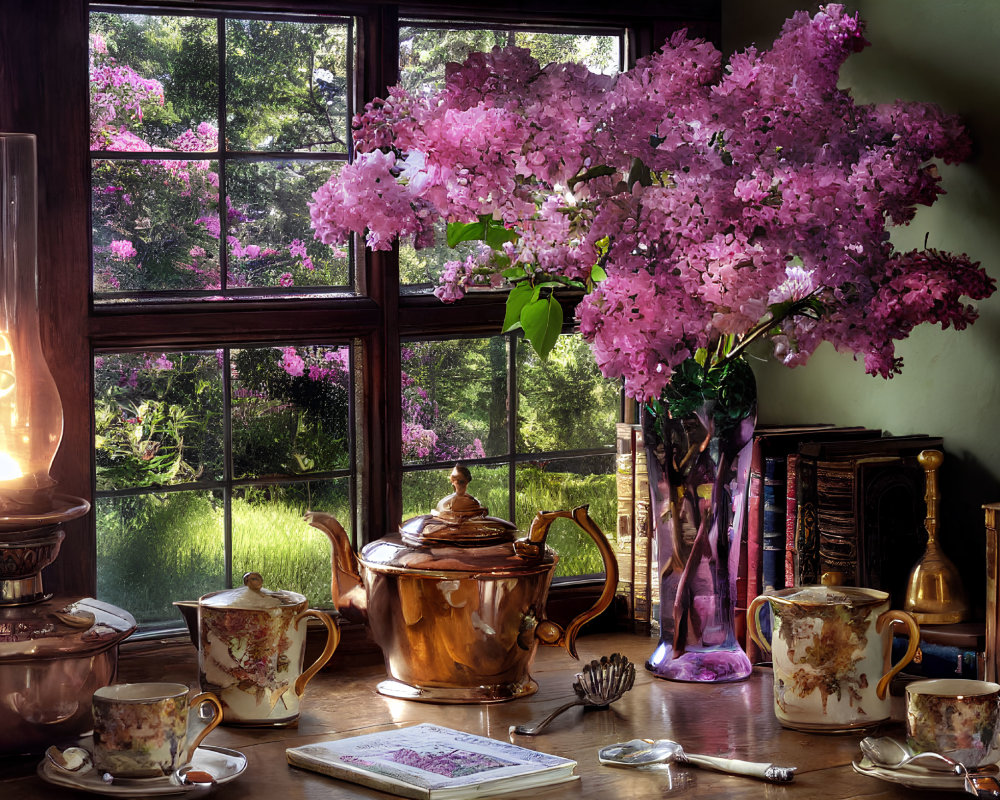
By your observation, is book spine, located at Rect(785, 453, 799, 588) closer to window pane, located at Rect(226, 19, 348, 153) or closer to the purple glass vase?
the purple glass vase

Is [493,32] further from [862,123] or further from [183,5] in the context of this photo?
[862,123]

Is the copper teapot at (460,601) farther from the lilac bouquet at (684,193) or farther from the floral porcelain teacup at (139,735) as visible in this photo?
the floral porcelain teacup at (139,735)

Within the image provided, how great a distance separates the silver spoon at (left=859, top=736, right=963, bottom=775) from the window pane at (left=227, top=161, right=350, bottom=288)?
1.05 meters

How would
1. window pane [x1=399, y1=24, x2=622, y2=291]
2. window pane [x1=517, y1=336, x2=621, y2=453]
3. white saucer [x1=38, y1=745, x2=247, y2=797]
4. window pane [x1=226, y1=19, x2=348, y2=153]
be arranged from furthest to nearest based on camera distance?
window pane [x1=517, y1=336, x2=621, y2=453]
window pane [x1=399, y1=24, x2=622, y2=291]
window pane [x1=226, y1=19, x2=348, y2=153]
white saucer [x1=38, y1=745, x2=247, y2=797]

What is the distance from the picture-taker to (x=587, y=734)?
1759mm

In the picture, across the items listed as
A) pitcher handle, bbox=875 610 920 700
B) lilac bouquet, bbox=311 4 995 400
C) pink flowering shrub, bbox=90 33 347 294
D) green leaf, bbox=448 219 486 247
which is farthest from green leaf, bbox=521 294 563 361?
pitcher handle, bbox=875 610 920 700

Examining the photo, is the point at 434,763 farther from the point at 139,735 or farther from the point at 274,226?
the point at 274,226

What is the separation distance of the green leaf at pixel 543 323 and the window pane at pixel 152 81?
56 centimetres

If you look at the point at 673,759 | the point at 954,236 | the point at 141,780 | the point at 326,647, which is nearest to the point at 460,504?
→ the point at 326,647

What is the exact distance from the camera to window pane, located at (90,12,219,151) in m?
1.99

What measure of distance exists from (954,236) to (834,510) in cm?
43

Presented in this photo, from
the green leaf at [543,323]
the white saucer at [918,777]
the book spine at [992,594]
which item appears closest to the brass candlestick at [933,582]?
the book spine at [992,594]

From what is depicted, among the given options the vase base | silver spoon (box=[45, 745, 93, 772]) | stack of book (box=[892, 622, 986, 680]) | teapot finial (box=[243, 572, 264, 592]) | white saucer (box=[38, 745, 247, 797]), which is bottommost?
white saucer (box=[38, 745, 247, 797])

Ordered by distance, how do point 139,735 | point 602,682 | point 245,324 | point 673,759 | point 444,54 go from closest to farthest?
point 139,735, point 673,759, point 602,682, point 245,324, point 444,54
